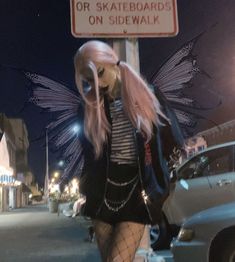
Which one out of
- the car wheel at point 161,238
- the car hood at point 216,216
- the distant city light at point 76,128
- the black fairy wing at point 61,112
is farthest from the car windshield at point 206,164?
the distant city light at point 76,128

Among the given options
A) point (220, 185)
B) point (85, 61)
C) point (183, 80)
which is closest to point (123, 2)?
point (183, 80)

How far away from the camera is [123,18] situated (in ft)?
12.9

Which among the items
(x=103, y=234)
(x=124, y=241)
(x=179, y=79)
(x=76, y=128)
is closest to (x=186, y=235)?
(x=179, y=79)

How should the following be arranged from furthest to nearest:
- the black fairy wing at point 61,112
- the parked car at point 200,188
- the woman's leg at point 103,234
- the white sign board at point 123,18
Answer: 1. the parked car at point 200,188
2. the white sign board at point 123,18
3. the black fairy wing at point 61,112
4. the woman's leg at point 103,234

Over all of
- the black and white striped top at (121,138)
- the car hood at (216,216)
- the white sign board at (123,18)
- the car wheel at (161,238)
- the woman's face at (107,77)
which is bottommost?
the car wheel at (161,238)

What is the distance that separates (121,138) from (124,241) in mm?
499

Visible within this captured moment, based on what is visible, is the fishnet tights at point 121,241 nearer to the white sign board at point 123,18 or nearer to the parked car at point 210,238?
the white sign board at point 123,18

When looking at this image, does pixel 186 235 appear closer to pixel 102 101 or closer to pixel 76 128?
pixel 76 128

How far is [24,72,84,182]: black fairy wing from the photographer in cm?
341

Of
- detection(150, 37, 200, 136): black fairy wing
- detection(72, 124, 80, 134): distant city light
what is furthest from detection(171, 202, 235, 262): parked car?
detection(72, 124, 80, 134): distant city light

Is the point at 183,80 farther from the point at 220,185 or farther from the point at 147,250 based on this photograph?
the point at 220,185

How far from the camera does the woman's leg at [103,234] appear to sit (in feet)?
9.14

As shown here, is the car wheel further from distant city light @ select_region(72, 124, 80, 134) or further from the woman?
the woman

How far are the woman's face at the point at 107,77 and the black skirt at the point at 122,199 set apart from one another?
15.4 inches
